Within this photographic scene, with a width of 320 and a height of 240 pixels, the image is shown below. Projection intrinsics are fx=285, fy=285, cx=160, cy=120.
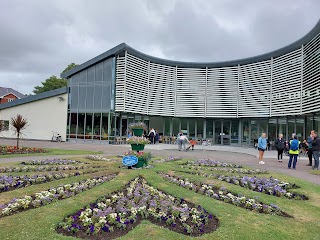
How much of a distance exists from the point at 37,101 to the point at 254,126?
2607cm

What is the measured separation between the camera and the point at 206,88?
3588 cm


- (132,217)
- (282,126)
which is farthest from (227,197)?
(282,126)

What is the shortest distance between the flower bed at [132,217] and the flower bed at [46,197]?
1071mm

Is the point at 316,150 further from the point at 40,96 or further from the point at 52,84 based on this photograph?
the point at 52,84

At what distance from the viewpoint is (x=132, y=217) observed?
243 inches

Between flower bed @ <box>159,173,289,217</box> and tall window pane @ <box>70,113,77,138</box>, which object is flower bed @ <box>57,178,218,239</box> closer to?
flower bed @ <box>159,173,289,217</box>

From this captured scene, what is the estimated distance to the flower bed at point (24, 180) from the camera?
8492 millimetres

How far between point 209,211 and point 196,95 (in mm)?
29847

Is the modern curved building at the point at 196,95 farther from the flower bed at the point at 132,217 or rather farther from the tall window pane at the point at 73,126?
the flower bed at the point at 132,217

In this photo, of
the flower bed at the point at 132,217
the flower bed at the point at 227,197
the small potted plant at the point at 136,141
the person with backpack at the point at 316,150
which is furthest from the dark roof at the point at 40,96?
the flower bed at the point at 132,217

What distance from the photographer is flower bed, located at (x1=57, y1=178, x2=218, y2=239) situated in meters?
5.52

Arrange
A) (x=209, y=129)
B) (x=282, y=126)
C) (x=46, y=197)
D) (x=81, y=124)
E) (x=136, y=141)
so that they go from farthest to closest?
(x=209, y=129) → (x=81, y=124) → (x=282, y=126) → (x=136, y=141) → (x=46, y=197)

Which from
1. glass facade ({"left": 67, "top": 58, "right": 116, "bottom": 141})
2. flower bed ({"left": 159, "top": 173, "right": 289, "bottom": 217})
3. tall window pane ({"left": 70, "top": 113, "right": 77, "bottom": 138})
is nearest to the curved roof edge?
glass facade ({"left": 67, "top": 58, "right": 116, "bottom": 141})

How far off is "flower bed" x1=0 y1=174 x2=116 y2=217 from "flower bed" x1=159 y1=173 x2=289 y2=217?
2798 mm
